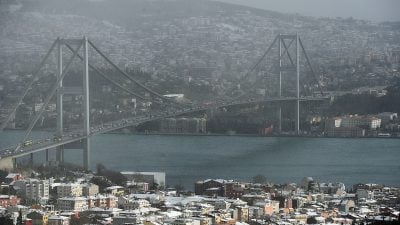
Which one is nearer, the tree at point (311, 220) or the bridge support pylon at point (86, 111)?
the tree at point (311, 220)

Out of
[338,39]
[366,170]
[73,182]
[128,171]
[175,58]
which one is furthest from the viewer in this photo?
[338,39]

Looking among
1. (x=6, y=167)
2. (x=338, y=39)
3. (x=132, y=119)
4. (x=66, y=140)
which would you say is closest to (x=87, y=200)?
(x=6, y=167)

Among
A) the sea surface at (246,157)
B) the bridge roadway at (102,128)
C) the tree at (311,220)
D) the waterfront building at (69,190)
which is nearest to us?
the tree at (311,220)

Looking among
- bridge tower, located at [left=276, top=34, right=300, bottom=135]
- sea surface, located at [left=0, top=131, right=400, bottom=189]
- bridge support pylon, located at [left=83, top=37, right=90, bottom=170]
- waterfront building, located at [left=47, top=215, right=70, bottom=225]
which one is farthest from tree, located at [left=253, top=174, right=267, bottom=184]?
bridge tower, located at [left=276, top=34, right=300, bottom=135]

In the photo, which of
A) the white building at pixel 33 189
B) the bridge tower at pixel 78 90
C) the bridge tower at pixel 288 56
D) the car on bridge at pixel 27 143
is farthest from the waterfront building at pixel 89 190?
the bridge tower at pixel 288 56

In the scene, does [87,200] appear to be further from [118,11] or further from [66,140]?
[118,11]

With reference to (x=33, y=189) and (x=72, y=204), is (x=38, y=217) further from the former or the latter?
(x=33, y=189)

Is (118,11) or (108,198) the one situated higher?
(118,11)

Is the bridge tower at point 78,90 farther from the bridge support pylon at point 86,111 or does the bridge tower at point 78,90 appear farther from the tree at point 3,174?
the tree at point 3,174

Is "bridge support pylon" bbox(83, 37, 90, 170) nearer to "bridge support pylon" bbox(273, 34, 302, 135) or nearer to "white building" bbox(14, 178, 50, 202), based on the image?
"white building" bbox(14, 178, 50, 202)
